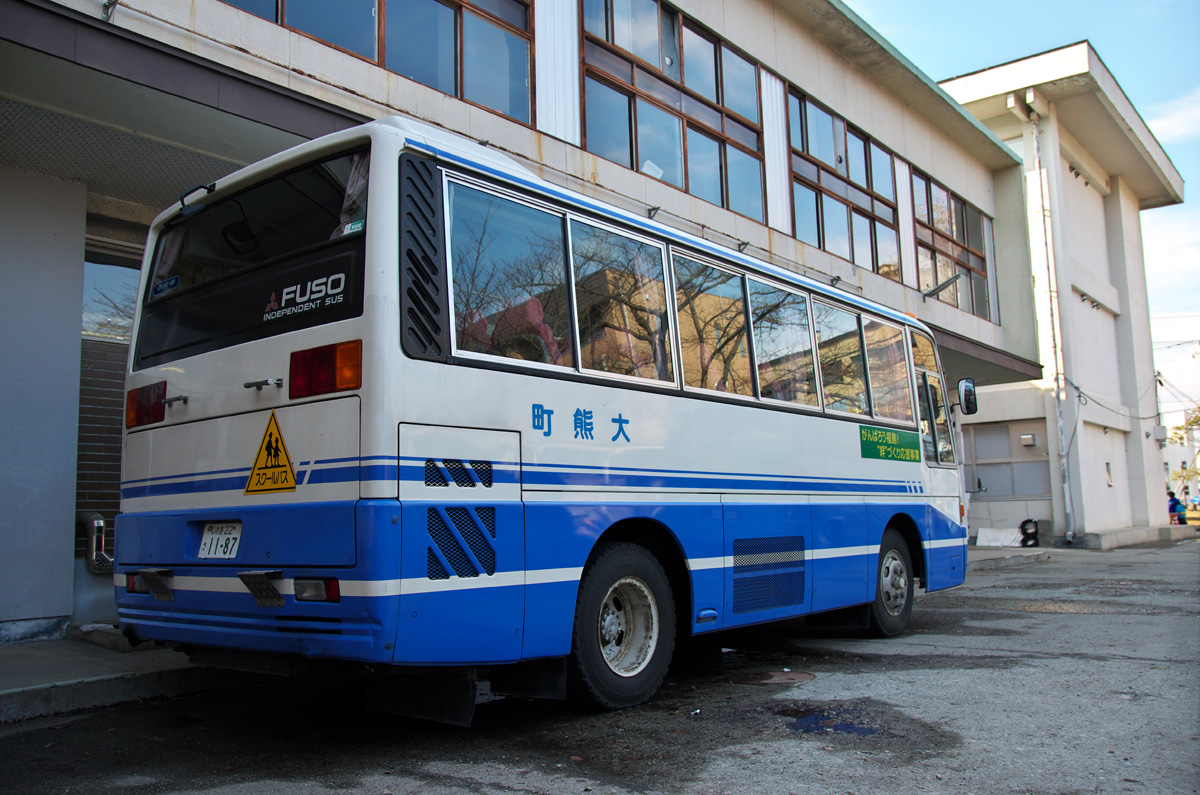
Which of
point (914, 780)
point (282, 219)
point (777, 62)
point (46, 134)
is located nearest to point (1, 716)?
point (282, 219)

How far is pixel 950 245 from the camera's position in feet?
76.2

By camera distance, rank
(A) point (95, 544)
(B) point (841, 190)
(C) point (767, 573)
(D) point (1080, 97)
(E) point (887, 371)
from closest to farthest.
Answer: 1. (C) point (767, 573)
2. (A) point (95, 544)
3. (E) point (887, 371)
4. (B) point (841, 190)
5. (D) point (1080, 97)

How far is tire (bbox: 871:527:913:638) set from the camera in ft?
27.9

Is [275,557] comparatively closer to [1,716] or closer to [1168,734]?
[1,716]

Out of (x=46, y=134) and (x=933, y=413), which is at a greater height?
(x=46, y=134)

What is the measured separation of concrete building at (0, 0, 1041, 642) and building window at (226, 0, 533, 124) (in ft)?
0.08

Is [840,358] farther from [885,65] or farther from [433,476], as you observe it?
[885,65]

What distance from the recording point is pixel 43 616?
7.73m

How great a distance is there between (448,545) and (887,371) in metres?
5.97

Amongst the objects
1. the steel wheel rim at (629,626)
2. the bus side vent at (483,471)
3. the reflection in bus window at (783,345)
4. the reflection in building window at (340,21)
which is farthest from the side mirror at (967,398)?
the reflection in building window at (340,21)

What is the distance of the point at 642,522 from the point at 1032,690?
111 inches

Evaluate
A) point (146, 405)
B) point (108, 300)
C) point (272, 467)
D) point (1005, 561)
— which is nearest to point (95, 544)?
point (108, 300)

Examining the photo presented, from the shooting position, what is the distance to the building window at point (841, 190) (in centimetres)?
1708

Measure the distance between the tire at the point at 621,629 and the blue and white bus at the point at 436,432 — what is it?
0.06 ft
